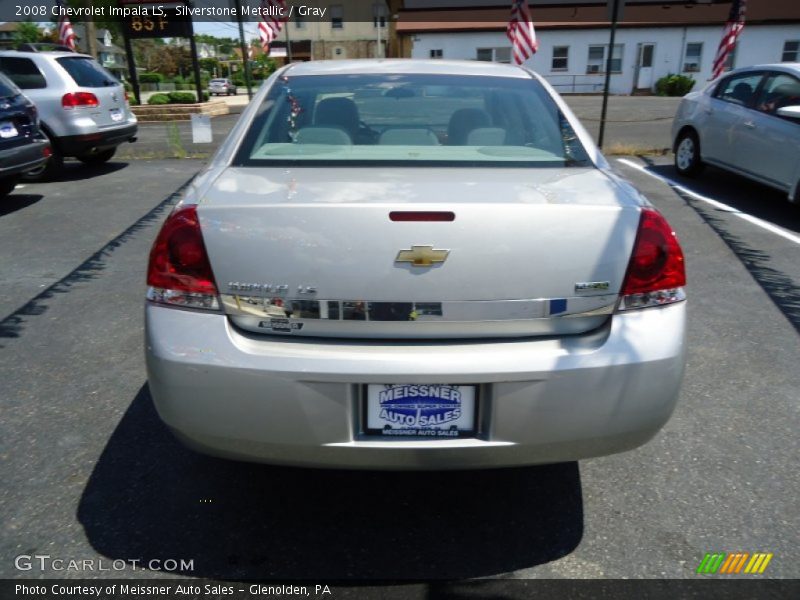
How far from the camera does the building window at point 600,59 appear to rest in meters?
35.1

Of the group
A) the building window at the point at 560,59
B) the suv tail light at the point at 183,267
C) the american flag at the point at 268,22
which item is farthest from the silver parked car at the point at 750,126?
the building window at the point at 560,59

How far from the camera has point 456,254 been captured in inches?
80.9

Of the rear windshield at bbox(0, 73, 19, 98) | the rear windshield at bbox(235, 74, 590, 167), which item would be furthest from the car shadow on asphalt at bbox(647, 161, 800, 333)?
the rear windshield at bbox(0, 73, 19, 98)

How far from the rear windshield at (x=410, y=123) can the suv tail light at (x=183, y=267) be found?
60 cm

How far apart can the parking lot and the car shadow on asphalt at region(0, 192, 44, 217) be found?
421cm

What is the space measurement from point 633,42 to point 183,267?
37642 mm

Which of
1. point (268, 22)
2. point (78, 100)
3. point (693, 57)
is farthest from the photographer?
point (693, 57)

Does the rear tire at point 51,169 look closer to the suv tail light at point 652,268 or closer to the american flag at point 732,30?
the suv tail light at point 652,268

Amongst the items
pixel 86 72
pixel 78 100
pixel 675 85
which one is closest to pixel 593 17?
pixel 675 85

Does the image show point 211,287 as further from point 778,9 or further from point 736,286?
point 778,9

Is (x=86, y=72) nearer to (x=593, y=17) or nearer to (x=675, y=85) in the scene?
(x=675, y=85)

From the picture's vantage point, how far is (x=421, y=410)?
2102mm

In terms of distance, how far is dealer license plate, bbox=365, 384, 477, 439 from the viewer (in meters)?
2.08

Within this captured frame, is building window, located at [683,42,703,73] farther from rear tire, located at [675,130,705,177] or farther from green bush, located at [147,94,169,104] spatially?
rear tire, located at [675,130,705,177]
